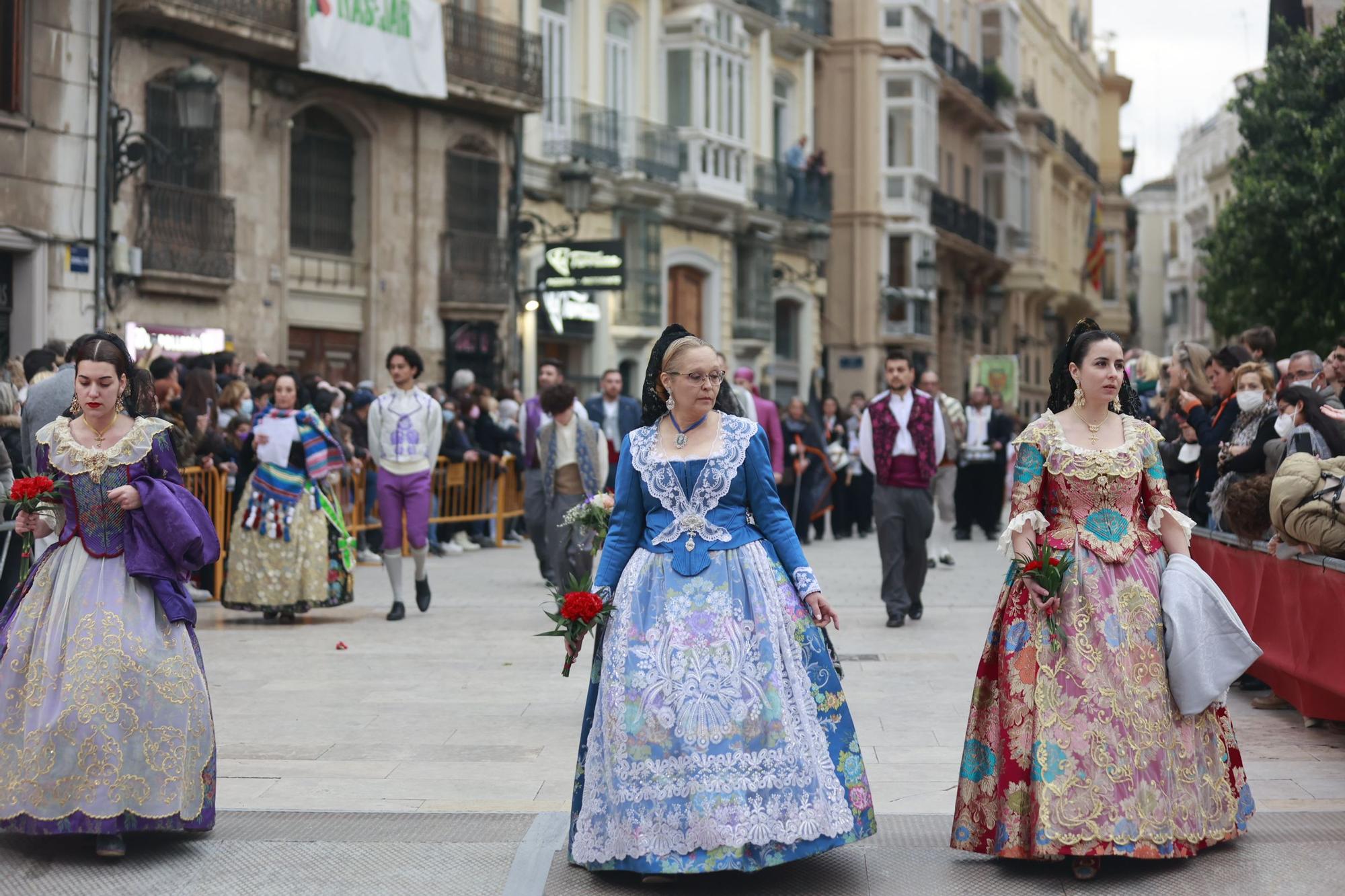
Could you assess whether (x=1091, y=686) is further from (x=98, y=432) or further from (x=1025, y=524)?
(x=98, y=432)

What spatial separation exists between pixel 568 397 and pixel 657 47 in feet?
62.3

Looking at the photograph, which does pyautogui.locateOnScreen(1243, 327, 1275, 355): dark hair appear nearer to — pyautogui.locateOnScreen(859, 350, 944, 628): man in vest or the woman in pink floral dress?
pyautogui.locateOnScreen(859, 350, 944, 628): man in vest

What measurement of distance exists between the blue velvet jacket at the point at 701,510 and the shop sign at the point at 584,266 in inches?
785

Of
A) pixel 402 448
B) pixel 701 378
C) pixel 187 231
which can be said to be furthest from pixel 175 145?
pixel 701 378

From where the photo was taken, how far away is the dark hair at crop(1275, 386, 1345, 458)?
29.7 ft

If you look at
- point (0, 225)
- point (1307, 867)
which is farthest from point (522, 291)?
point (1307, 867)

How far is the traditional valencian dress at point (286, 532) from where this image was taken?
1259 centimetres

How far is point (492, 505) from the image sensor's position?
20438 mm

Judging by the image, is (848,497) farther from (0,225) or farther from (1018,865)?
(1018,865)

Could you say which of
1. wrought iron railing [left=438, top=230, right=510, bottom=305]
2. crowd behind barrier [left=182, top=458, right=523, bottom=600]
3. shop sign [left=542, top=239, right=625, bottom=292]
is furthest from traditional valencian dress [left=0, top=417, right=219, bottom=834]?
shop sign [left=542, top=239, right=625, bottom=292]

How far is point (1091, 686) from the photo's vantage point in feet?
19.6

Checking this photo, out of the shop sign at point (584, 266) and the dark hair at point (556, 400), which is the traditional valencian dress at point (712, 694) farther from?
the shop sign at point (584, 266)

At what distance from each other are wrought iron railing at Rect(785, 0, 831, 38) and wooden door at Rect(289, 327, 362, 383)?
15.4 metres

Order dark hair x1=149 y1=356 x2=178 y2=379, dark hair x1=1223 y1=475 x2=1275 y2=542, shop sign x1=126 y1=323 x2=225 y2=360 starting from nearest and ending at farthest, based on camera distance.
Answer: dark hair x1=1223 y1=475 x2=1275 y2=542
dark hair x1=149 y1=356 x2=178 y2=379
shop sign x1=126 y1=323 x2=225 y2=360
